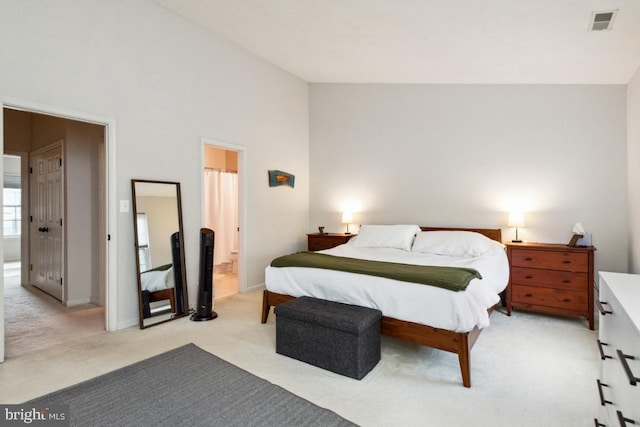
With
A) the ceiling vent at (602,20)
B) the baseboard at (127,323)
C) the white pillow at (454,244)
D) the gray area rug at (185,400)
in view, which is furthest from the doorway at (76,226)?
the ceiling vent at (602,20)

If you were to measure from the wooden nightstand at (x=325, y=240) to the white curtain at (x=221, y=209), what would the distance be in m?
1.76

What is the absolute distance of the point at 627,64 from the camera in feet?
11.2

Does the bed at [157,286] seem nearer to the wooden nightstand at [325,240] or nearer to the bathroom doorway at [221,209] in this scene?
the wooden nightstand at [325,240]

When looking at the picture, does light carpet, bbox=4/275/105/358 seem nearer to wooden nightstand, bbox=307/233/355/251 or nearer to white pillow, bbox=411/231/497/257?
wooden nightstand, bbox=307/233/355/251

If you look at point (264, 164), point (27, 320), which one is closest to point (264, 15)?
point (264, 164)

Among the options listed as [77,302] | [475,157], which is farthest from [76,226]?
[475,157]

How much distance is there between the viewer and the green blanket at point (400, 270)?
2430 millimetres

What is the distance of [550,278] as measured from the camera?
3650mm

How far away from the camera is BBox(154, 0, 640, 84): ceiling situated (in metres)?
2.84

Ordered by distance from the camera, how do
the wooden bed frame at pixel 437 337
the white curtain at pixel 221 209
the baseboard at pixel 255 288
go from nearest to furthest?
the wooden bed frame at pixel 437 337, the baseboard at pixel 255 288, the white curtain at pixel 221 209

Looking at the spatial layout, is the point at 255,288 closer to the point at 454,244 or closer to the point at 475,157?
the point at 454,244

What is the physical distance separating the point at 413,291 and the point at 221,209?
451cm

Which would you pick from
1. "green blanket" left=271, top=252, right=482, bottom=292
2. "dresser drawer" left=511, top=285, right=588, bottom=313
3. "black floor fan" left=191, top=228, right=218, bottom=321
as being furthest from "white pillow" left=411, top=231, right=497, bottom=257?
"black floor fan" left=191, top=228, right=218, bottom=321

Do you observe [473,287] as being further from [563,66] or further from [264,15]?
[264,15]
